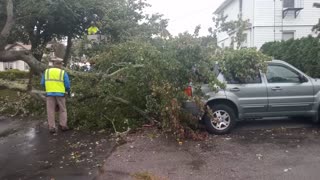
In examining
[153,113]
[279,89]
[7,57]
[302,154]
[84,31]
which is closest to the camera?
[302,154]

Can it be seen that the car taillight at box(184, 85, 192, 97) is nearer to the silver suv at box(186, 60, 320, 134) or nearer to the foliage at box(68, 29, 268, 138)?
the foliage at box(68, 29, 268, 138)

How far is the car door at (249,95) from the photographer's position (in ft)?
27.2

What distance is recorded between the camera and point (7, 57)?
36.9ft

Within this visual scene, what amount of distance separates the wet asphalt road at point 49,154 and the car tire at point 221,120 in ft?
7.21

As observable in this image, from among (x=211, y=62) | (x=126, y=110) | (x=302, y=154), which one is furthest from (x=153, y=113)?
(x=302, y=154)

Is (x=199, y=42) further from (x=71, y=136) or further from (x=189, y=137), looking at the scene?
(x=71, y=136)

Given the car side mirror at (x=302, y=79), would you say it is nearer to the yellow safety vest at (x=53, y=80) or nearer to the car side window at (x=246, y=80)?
the car side window at (x=246, y=80)

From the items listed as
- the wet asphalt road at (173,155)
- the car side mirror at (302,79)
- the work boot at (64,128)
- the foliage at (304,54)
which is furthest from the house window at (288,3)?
the work boot at (64,128)

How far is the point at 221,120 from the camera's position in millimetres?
8305

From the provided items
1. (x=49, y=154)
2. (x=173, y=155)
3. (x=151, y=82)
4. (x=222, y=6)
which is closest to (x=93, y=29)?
(x=151, y=82)

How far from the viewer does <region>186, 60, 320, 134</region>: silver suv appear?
27.1 ft

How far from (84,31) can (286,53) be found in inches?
353

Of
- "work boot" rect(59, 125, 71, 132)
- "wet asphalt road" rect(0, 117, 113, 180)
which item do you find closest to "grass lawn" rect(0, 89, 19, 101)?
"wet asphalt road" rect(0, 117, 113, 180)

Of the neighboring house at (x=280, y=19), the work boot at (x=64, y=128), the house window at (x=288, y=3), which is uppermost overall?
the house window at (x=288, y=3)
